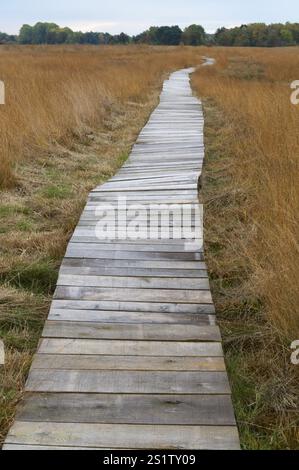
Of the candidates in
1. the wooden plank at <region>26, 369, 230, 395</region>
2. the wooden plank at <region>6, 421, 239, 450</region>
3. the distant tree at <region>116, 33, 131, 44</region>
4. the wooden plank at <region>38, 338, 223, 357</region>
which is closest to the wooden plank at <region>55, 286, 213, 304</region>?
the wooden plank at <region>38, 338, 223, 357</region>

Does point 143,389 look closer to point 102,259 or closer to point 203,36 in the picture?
point 102,259

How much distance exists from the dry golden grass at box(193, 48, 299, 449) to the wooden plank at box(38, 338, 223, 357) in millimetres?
139

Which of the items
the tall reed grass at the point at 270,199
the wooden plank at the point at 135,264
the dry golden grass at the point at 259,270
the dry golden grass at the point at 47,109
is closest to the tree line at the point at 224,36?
the dry golden grass at the point at 47,109

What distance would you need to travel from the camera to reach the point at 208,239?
13.3ft

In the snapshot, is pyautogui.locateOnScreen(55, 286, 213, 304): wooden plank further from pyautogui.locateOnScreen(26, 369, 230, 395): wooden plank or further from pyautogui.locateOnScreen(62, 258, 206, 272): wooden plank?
pyautogui.locateOnScreen(26, 369, 230, 395): wooden plank

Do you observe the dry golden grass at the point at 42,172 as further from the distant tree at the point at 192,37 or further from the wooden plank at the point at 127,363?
the distant tree at the point at 192,37

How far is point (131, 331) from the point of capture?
8.77ft

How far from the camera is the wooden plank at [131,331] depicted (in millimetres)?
2621

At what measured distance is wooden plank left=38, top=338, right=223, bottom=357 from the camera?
249 centimetres

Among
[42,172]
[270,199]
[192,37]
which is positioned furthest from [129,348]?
[192,37]

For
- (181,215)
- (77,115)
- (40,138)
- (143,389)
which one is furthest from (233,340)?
(77,115)

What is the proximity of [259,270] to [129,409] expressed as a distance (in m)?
1.35

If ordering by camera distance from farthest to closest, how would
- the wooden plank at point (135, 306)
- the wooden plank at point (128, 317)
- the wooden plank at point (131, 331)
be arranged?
the wooden plank at point (135, 306) → the wooden plank at point (128, 317) → the wooden plank at point (131, 331)
